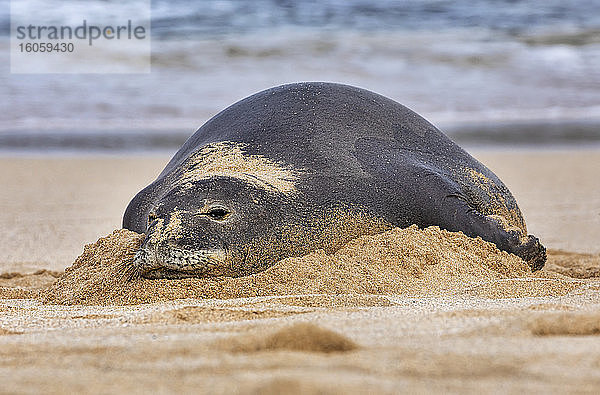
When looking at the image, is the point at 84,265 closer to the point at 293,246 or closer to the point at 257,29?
the point at 293,246

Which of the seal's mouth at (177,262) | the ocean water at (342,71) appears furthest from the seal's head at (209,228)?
the ocean water at (342,71)

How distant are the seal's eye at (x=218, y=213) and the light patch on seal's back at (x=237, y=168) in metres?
0.25

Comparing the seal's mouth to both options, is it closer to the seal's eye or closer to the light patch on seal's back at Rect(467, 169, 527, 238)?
the seal's eye

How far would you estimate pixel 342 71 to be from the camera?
14.4 meters

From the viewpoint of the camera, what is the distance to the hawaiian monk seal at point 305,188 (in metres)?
3.36

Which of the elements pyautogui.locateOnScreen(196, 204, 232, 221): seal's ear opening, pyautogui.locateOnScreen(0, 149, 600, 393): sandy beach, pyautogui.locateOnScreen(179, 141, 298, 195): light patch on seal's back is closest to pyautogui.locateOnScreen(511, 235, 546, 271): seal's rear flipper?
pyautogui.locateOnScreen(0, 149, 600, 393): sandy beach

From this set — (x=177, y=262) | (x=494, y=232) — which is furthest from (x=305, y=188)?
(x=494, y=232)

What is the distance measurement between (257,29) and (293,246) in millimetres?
16587

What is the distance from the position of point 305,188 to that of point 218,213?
49cm

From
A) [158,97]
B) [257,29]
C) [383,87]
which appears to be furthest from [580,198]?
[257,29]

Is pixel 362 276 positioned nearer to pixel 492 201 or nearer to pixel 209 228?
pixel 209 228

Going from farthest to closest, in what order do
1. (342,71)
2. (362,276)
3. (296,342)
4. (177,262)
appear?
1. (342,71)
2. (362,276)
3. (177,262)
4. (296,342)

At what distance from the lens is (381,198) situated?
389cm

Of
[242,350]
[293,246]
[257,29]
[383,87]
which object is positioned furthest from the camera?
[257,29]
